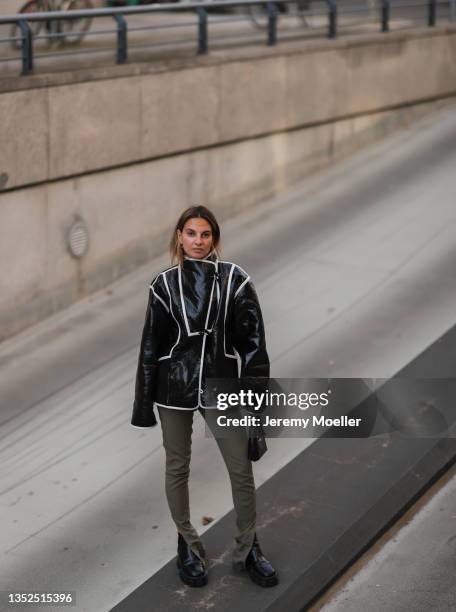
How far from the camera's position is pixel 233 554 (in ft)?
18.5

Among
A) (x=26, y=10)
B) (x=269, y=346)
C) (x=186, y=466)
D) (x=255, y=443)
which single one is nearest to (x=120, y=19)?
(x=26, y=10)

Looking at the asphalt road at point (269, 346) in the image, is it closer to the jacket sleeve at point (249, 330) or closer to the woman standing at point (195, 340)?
the woman standing at point (195, 340)

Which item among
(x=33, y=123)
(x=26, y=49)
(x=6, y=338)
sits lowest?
(x=6, y=338)

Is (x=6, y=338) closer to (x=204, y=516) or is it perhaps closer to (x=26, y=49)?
(x=26, y=49)

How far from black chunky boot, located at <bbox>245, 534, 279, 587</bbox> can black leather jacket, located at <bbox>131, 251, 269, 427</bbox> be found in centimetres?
85

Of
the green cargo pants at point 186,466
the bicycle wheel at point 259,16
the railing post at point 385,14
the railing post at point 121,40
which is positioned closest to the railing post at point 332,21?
the bicycle wheel at point 259,16

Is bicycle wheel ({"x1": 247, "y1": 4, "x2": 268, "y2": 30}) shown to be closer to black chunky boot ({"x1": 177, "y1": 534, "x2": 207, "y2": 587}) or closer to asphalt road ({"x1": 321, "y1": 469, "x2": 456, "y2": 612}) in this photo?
asphalt road ({"x1": 321, "y1": 469, "x2": 456, "y2": 612})

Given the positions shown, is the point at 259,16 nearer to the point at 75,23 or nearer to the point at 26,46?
the point at 75,23

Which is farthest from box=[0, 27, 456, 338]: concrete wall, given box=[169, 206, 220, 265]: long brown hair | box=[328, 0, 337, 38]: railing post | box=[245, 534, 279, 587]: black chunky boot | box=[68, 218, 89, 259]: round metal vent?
box=[245, 534, 279, 587]: black chunky boot

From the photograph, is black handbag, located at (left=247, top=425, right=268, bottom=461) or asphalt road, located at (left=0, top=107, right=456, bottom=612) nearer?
black handbag, located at (left=247, top=425, right=268, bottom=461)

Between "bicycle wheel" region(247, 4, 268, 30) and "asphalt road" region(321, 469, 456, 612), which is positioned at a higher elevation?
"bicycle wheel" region(247, 4, 268, 30)

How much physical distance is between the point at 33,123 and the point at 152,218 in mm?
1904

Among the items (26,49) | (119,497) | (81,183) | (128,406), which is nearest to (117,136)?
(81,183)

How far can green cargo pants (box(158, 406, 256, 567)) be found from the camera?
5316mm
